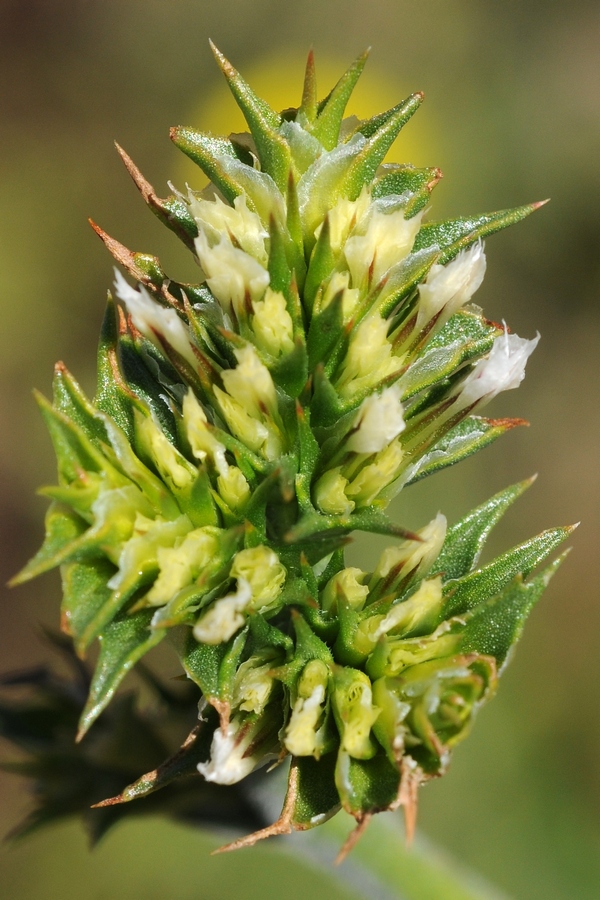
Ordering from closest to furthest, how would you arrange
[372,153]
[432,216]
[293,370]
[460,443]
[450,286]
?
[293,370] → [450,286] → [372,153] → [460,443] → [432,216]

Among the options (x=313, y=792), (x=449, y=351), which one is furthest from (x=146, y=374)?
(x=313, y=792)

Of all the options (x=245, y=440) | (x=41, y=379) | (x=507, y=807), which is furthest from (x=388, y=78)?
(x=245, y=440)

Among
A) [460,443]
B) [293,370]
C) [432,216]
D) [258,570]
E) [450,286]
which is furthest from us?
[432,216]

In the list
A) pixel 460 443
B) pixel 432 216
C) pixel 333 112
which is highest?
pixel 432 216

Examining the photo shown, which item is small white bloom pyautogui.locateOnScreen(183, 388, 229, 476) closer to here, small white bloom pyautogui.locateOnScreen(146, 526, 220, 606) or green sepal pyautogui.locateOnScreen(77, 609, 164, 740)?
small white bloom pyautogui.locateOnScreen(146, 526, 220, 606)

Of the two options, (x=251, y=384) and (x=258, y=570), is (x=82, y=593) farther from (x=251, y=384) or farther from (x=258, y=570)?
(x=251, y=384)

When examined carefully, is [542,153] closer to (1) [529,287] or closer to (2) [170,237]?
(1) [529,287]
